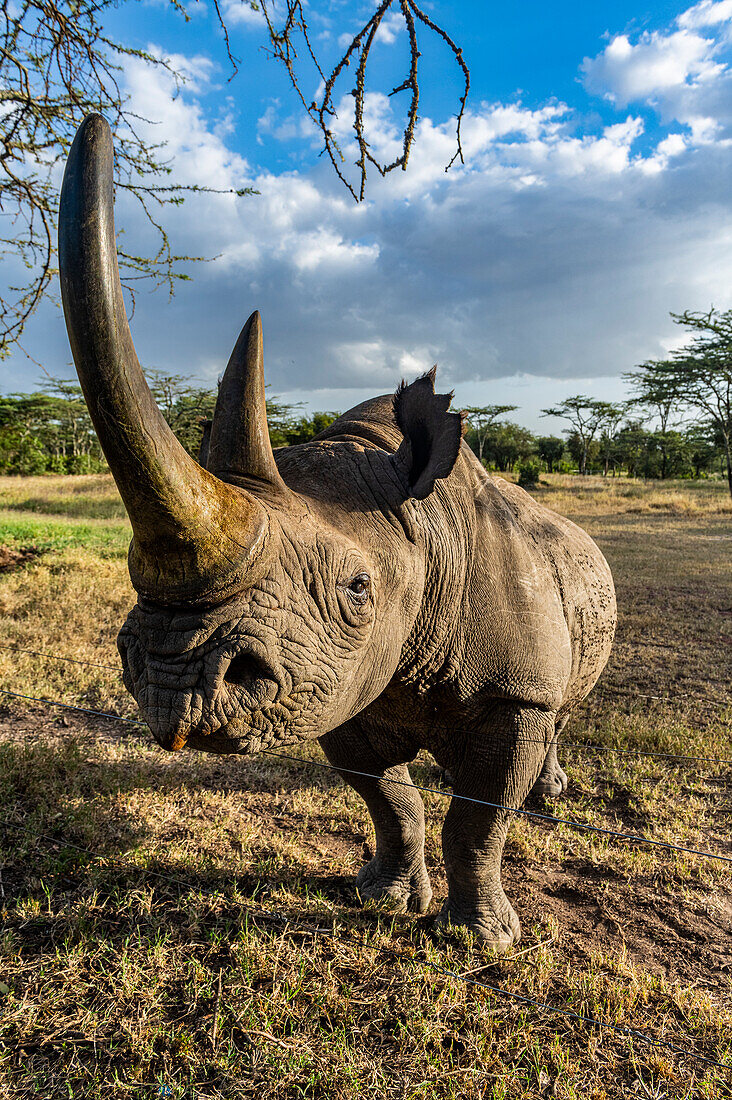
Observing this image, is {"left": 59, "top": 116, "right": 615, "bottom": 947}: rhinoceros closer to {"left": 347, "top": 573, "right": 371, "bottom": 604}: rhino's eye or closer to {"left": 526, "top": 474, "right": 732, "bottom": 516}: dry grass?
{"left": 347, "top": 573, "right": 371, "bottom": 604}: rhino's eye

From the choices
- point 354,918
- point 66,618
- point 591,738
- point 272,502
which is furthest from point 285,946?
point 66,618

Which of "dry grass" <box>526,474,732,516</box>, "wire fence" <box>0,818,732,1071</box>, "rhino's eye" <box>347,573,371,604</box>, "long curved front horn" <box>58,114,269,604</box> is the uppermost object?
"long curved front horn" <box>58,114,269,604</box>

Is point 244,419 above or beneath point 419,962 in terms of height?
above

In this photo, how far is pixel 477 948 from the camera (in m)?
2.70

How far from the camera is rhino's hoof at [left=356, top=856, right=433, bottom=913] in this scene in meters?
3.00

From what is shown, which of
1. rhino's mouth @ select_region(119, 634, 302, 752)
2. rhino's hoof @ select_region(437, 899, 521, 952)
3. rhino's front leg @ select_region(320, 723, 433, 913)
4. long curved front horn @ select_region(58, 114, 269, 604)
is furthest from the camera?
rhino's front leg @ select_region(320, 723, 433, 913)

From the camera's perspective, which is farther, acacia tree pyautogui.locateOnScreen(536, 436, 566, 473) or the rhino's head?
acacia tree pyautogui.locateOnScreen(536, 436, 566, 473)

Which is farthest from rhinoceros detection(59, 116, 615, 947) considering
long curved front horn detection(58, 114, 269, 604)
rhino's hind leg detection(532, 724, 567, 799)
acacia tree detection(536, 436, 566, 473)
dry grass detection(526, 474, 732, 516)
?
acacia tree detection(536, 436, 566, 473)

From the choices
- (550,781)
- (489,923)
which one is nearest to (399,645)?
(489,923)

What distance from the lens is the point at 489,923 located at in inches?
108

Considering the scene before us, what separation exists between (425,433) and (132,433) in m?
1.16

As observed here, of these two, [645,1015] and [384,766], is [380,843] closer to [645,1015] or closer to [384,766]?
[384,766]

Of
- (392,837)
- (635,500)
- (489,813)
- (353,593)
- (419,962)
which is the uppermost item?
(353,593)

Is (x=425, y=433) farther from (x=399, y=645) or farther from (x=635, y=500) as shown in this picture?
(x=635, y=500)
